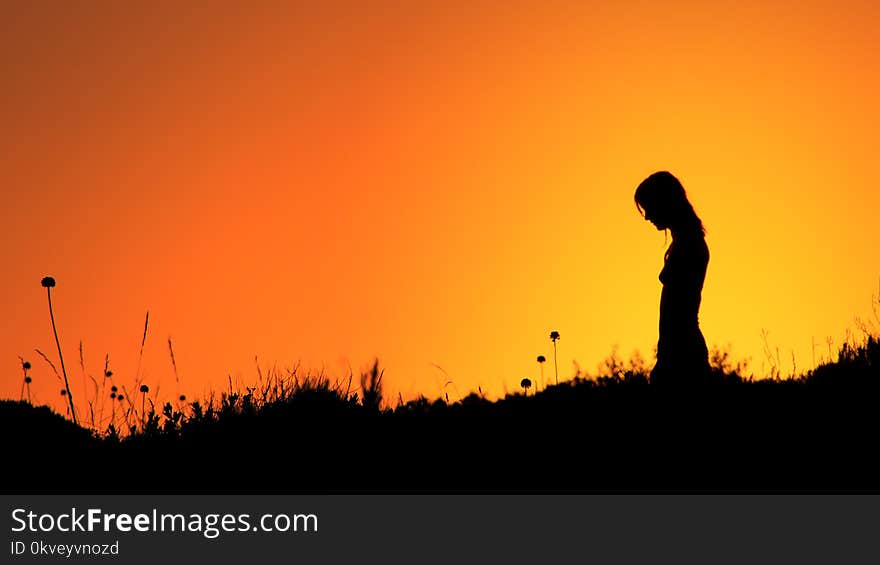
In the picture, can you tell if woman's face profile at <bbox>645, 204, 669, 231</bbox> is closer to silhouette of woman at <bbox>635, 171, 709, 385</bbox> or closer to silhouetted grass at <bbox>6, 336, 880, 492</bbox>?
silhouette of woman at <bbox>635, 171, 709, 385</bbox>

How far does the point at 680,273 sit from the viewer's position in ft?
27.8

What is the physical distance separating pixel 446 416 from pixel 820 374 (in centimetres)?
356

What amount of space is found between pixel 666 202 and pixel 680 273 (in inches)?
21.7

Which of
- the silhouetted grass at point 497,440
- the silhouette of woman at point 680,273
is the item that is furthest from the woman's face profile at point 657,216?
the silhouetted grass at point 497,440

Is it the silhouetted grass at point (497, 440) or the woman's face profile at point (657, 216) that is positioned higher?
the woman's face profile at point (657, 216)

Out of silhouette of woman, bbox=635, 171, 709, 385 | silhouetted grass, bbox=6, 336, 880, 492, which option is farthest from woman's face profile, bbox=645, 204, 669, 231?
silhouetted grass, bbox=6, 336, 880, 492

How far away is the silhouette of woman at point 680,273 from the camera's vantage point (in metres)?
8.45

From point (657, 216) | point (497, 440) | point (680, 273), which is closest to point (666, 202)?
point (657, 216)

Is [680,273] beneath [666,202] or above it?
beneath

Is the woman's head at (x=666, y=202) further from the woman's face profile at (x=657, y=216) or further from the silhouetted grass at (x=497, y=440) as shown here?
the silhouetted grass at (x=497, y=440)

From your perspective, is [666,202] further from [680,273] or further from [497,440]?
[497,440]

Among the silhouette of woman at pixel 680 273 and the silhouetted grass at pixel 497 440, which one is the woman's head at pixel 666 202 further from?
the silhouetted grass at pixel 497 440

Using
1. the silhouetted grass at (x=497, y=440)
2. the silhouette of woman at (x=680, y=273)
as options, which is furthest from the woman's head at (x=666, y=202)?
the silhouetted grass at (x=497, y=440)
